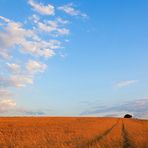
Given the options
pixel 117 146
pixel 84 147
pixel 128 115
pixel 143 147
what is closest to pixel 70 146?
pixel 84 147

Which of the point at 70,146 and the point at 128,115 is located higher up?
the point at 128,115

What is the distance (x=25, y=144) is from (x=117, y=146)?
4.17m

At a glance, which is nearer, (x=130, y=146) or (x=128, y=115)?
(x=130, y=146)

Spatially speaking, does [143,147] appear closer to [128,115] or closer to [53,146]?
[53,146]

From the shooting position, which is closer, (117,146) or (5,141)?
(117,146)

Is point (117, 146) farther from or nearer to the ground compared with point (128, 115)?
nearer to the ground

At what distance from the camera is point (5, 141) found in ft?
65.2

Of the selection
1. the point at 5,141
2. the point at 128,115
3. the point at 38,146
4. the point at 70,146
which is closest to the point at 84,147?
the point at 70,146

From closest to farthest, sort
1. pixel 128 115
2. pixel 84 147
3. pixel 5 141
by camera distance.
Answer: pixel 84 147, pixel 5 141, pixel 128 115

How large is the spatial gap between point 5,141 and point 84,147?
14.7ft

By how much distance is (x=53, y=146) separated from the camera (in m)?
18.0

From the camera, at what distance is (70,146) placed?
17922 mm

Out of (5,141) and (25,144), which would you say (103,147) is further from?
(5,141)

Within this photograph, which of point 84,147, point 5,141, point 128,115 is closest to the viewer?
point 84,147
